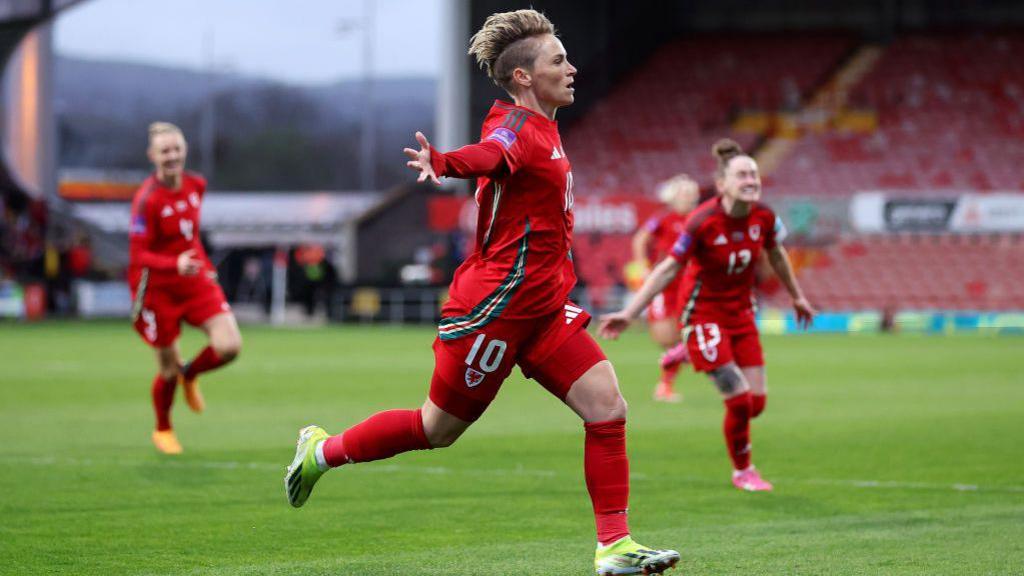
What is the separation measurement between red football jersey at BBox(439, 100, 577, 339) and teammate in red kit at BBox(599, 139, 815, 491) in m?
2.87

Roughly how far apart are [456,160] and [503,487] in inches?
153

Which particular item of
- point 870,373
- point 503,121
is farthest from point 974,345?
point 503,121

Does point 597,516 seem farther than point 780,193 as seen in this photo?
No

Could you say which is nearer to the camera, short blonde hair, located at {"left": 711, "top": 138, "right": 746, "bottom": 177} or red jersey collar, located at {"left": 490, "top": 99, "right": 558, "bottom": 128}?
red jersey collar, located at {"left": 490, "top": 99, "right": 558, "bottom": 128}

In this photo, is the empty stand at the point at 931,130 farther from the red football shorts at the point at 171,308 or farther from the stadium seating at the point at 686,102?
the red football shorts at the point at 171,308

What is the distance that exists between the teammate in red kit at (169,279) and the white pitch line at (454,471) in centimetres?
69

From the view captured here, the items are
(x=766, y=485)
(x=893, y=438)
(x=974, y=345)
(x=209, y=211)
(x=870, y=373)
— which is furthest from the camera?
(x=209, y=211)

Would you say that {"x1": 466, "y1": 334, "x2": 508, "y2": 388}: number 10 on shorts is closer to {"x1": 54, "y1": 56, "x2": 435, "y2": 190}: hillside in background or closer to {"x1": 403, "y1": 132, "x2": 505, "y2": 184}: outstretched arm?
{"x1": 403, "y1": 132, "x2": 505, "y2": 184}: outstretched arm

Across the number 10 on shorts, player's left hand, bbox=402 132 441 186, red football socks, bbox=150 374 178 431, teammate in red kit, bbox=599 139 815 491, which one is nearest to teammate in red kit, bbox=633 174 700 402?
teammate in red kit, bbox=599 139 815 491

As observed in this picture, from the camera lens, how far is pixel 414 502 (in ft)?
25.8

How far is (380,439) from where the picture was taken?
603 cm

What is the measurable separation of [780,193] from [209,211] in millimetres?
21549

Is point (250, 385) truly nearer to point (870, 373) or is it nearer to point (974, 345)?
point (870, 373)

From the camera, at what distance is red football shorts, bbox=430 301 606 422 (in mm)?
5656
